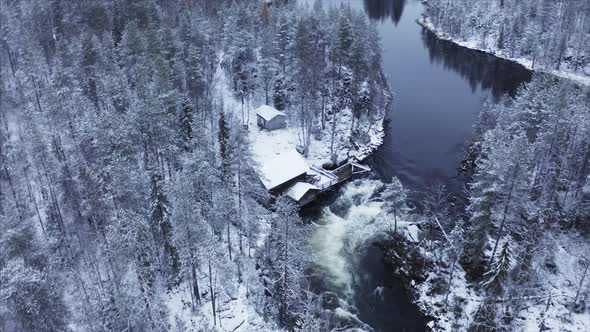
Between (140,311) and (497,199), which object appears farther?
(497,199)

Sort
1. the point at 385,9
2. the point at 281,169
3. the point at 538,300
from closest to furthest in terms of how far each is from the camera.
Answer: the point at 538,300, the point at 281,169, the point at 385,9

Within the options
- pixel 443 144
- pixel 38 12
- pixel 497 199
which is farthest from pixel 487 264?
pixel 38 12

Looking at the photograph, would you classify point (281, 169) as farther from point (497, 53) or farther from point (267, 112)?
point (497, 53)

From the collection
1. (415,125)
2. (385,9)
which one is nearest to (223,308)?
(415,125)

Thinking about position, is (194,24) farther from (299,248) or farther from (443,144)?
(299,248)

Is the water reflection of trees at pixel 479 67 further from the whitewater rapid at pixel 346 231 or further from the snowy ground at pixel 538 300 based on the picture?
the snowy ground at pixel 538 300

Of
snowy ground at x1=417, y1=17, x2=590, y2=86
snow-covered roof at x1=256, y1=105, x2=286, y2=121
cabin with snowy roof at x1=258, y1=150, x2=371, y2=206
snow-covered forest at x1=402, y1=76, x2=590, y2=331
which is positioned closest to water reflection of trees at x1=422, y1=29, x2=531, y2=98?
snowy ground at x1=417, y1=17, x2=590, y2=86
